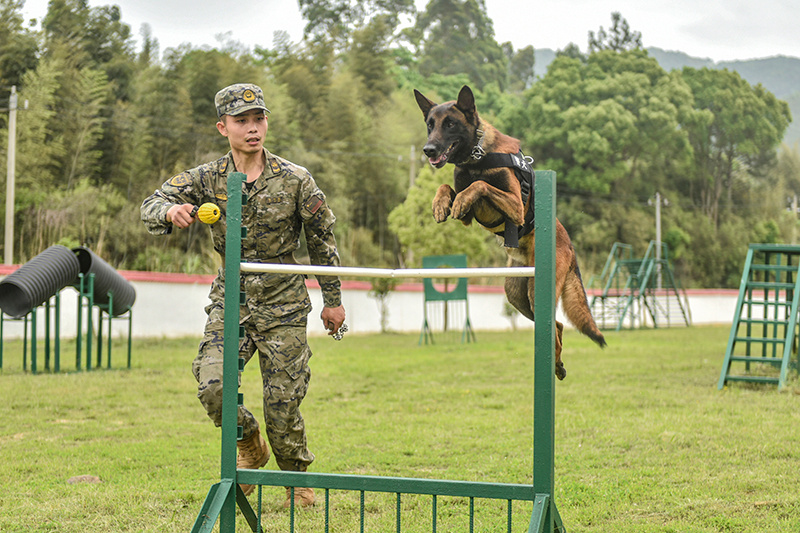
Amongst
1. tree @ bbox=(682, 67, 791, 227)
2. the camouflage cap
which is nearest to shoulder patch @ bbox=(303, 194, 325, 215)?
the camouflage cap

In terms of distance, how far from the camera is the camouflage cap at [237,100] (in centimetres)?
306

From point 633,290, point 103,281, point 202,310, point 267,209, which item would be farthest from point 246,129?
point 633,290

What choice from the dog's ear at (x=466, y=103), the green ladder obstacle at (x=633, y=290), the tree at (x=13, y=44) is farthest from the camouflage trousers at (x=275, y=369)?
the tree at (x=13, y=44)

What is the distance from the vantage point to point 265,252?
10.6ft

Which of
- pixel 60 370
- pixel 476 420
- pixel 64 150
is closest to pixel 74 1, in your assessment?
pixel 64 150

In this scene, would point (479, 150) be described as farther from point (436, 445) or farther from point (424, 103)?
point (436, 445)

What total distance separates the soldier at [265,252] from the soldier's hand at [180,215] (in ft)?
1.25

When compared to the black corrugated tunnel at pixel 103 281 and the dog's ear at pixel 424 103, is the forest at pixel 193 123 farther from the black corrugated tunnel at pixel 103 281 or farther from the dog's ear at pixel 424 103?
the dog's ear at pixel 424 103

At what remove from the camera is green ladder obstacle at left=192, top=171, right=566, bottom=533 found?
234 centimetres

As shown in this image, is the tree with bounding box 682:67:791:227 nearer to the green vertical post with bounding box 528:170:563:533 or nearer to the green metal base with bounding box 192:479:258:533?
the green vertical post with bounding box 528:170:563:533

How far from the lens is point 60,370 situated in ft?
30.5

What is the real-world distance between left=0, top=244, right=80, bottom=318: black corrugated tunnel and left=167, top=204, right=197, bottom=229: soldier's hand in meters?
6.15

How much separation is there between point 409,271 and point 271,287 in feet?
3.13

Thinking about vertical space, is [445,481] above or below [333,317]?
below
